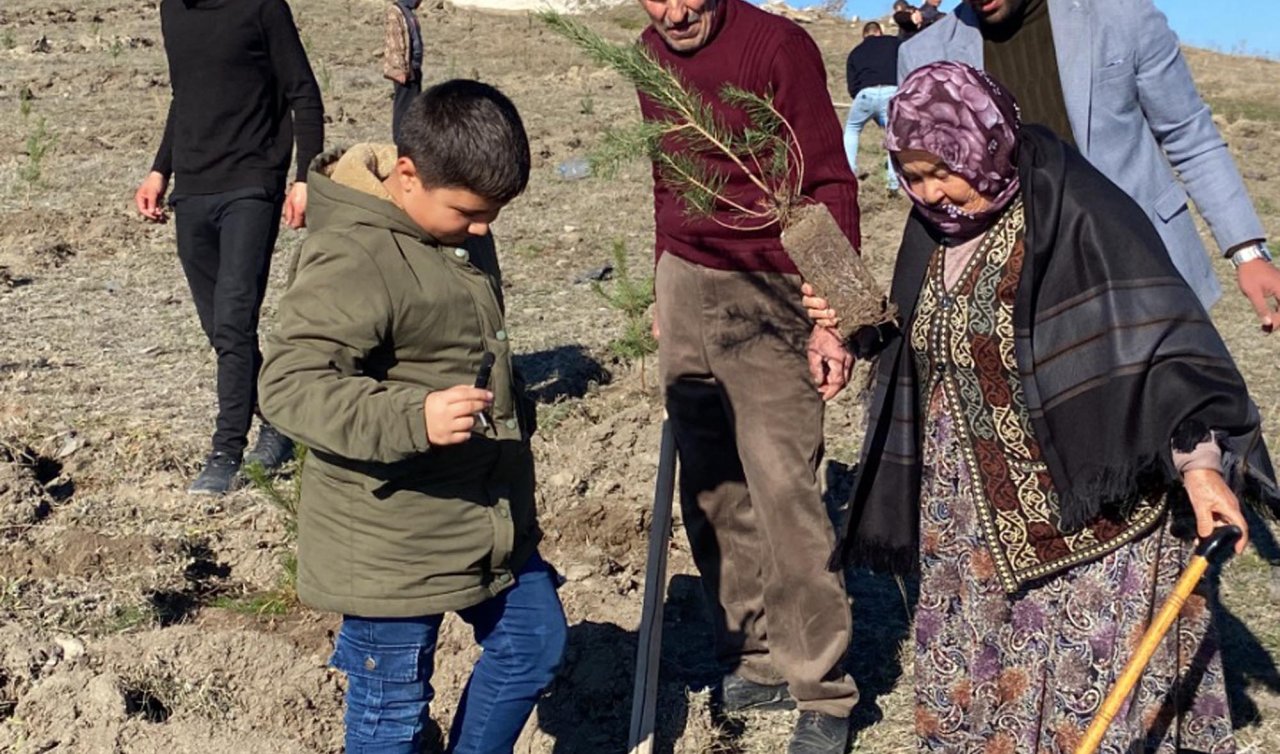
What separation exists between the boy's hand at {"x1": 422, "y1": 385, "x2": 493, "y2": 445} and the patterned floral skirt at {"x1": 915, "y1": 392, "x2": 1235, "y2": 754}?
103 centimetres

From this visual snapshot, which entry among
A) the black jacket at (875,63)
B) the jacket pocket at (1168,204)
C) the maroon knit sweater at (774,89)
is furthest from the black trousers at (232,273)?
the black jacket at (875,63)

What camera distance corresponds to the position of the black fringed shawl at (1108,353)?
8.65 ft

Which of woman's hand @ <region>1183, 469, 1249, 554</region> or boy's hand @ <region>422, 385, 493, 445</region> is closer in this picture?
boy's hand @ <region>422, 385, 493, 445</region>

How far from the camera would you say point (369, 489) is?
2697mm

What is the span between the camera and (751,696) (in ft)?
12.8

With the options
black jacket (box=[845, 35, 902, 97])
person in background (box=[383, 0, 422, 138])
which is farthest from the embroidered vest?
black jacket (box=[845, 35, 902, 97])

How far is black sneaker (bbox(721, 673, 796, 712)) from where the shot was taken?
389cm

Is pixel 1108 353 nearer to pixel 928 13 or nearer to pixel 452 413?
pixel 452 413

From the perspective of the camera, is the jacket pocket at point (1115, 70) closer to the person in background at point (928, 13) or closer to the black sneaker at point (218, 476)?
the black sneaker at point (218, 476)

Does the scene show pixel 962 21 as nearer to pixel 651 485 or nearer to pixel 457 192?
pixel 457 192

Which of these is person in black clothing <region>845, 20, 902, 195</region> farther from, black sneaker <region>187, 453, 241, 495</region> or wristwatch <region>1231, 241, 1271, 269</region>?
wristwatch <region>1231, 241, 1271, 269</region>

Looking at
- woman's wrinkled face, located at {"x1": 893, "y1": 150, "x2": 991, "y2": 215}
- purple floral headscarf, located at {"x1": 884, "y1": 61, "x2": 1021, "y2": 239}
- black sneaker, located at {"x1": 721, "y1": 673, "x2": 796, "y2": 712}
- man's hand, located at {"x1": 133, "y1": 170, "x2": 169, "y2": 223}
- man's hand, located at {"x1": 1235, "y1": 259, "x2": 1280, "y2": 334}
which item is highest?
purple floral headscarf, located at {"x1": 884, "y1": 61, "x2": 1021, "y2": 239}

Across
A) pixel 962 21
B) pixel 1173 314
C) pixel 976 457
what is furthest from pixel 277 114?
pixel 1173 314

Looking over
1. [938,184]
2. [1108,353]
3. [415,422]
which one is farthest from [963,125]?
[415,422]
